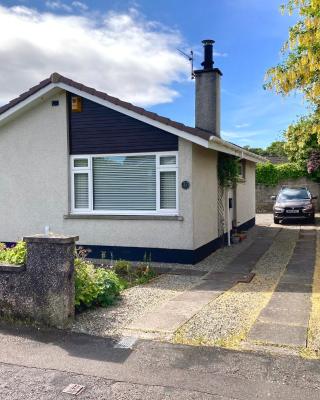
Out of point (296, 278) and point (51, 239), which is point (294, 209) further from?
point (51, 239)

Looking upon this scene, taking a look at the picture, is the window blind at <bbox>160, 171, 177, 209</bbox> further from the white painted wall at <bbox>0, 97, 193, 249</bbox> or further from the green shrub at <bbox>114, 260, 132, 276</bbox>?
the green shrub at <bbox>114, 260, 132, 276</bbox>

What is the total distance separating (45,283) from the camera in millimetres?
5520

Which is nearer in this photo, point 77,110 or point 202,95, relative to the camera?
point 77,110

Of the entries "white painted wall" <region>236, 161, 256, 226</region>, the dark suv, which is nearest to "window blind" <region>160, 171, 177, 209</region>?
"white painted wall" <region>236, 161, 256, 226</region>

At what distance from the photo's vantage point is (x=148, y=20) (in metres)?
9.56

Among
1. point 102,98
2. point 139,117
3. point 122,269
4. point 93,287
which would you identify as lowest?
point 122,269

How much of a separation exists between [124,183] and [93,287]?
445 cm

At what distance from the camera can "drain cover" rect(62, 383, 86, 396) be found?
12.3 feet

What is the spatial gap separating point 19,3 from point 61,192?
14.3 feet

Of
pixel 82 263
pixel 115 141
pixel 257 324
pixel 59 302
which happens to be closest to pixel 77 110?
pixel 115 141

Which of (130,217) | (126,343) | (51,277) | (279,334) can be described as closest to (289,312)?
(279,334)

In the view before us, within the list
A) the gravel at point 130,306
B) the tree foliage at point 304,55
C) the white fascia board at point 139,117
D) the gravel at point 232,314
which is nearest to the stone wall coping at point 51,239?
the gravel at point 130,306

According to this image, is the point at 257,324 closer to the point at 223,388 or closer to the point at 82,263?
the point at 223,388

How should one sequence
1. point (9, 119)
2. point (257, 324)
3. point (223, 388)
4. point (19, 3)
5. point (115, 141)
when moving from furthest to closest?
point (9, 119)
point (115, 141)
point (19, 3)
point (257, 324)
point (223, 388)
